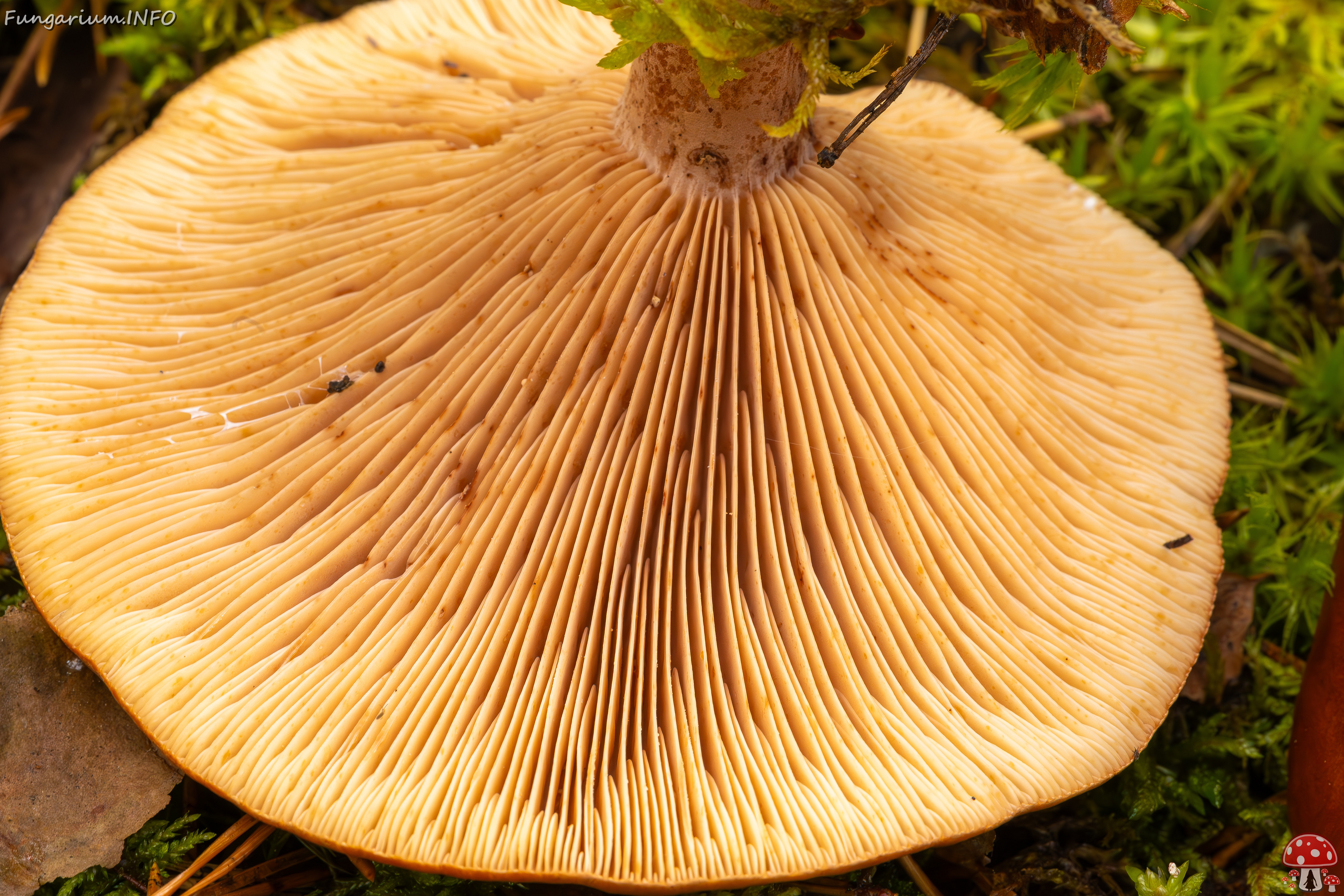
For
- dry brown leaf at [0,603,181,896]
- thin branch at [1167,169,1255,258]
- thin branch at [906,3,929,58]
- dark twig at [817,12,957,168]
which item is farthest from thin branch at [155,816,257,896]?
thin branch at [1167,169,1255,258]

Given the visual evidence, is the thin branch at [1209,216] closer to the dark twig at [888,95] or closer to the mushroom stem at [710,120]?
the dark twig at [888,95]

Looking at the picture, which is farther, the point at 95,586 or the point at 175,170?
the point at 175,170

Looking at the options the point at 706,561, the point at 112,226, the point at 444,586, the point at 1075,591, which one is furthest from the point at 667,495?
the point at 112,226

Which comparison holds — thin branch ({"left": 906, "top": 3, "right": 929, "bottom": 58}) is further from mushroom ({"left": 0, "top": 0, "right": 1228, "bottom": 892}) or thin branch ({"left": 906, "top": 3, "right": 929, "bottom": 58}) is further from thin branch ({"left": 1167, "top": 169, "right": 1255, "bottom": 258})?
mushroom ({"left": 0, "top": 0, "right": 1228, "bottom": 892})

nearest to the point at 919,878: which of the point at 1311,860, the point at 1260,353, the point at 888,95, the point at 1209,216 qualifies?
the point at 1311,860

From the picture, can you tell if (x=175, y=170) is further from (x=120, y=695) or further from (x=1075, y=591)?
(x=1075, y=591)

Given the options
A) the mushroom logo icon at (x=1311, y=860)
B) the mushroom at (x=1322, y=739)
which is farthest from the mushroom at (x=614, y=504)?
the mushroom logo icon at (x=1311, y=860)
